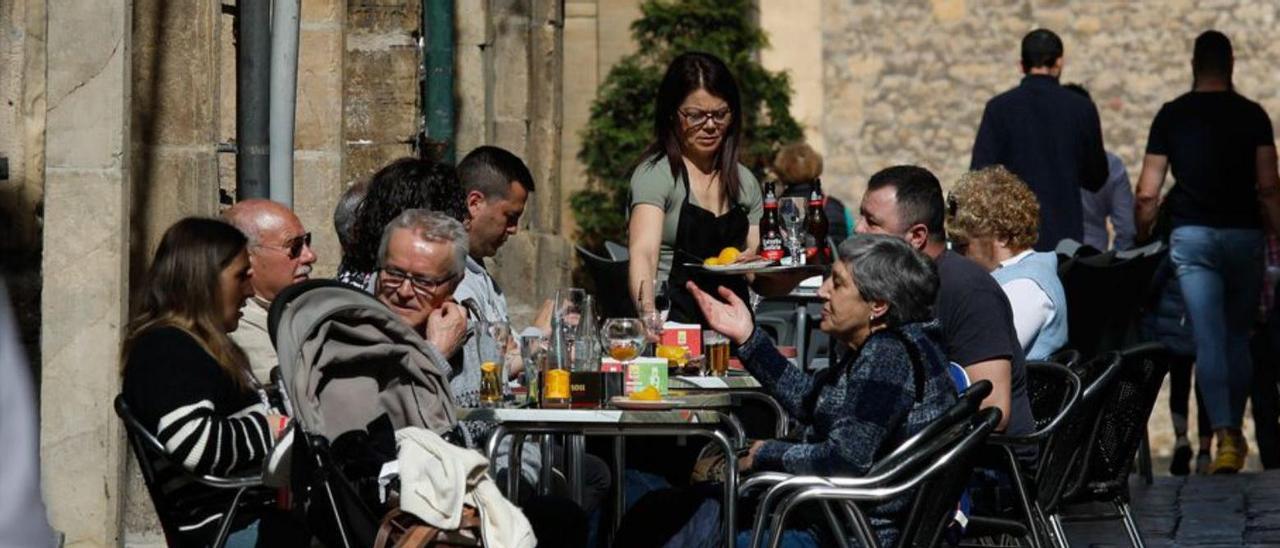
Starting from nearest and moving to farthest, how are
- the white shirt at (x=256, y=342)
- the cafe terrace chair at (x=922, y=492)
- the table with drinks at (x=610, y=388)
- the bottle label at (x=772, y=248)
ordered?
1. the cafe terrace chair at (x=922, y=492)
2. the table with drinks at (x=610, y=388)
3. the white shirt at (x=256, y=342)
4. the bottle label at (x=772, y=248)

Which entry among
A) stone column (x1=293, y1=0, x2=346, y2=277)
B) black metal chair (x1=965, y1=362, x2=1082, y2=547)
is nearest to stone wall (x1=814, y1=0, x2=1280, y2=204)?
stone column (x1=293, y1=0, x2=346, y2=277)

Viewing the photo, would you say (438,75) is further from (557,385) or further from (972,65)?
(972,65)

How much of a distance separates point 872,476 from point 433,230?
1.16 meters

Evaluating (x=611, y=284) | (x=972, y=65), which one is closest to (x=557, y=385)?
(x=611, y=284)

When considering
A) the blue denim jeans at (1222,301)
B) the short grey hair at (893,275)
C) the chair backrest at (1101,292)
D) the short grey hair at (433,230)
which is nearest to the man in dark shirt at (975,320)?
the short grey hair at (893,275)

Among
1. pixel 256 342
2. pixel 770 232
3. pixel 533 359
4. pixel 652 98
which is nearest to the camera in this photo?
pixel 533 359

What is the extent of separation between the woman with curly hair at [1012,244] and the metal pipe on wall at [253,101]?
204 cm

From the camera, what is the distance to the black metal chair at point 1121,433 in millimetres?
7125

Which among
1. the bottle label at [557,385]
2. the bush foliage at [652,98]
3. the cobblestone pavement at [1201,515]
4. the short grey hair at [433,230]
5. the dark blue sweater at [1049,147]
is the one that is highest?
the bush foliage at [652,98]

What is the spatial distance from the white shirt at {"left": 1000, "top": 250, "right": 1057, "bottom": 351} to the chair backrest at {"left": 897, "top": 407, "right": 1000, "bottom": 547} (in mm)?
2015

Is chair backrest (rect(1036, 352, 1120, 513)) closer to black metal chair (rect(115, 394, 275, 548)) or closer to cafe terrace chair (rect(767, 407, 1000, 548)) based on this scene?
cafe terrace chair (rect(767, 407, 1000, 548))

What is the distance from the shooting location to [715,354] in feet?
23.8

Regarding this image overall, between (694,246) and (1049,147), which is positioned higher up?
(1049,147)

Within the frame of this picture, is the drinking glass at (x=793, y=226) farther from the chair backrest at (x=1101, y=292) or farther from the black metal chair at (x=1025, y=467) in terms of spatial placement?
the chair backrest at (x=1101, y=292)
